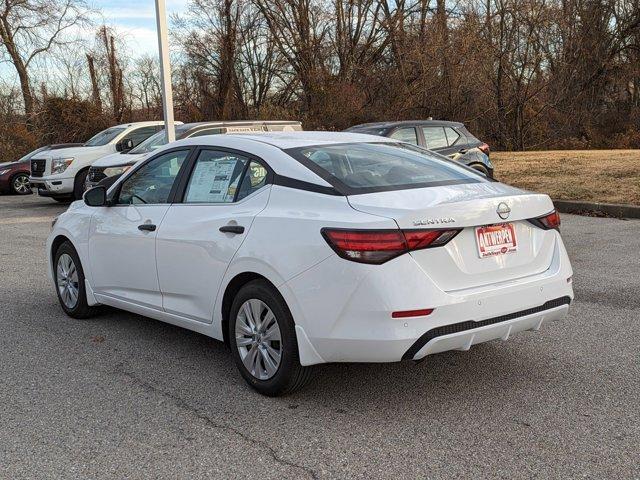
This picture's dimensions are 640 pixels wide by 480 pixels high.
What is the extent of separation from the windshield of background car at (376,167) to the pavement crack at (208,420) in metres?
→ 1.43

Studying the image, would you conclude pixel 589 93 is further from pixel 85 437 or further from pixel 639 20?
pixel 85 437

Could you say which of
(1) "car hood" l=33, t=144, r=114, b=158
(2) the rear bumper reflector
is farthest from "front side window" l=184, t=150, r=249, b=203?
(1) "car hood" l=33, t=144, r=114, b=158

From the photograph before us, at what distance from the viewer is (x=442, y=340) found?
3.61 m

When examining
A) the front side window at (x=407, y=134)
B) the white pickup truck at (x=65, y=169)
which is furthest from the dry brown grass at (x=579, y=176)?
the white pickup truck at (x=65, y=169)

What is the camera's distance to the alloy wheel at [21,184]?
67.8ft

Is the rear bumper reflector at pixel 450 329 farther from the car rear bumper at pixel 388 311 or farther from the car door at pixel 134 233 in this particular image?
the car door at pixel 134 233

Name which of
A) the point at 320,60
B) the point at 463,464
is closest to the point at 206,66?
the point at 320,60

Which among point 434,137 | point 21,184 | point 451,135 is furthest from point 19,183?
point 451,135

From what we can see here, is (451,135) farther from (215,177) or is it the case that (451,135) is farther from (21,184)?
(21,184)

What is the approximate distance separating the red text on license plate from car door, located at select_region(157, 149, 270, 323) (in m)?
1.29

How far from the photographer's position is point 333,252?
11.9 feet

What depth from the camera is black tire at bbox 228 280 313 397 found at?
12.7 feet

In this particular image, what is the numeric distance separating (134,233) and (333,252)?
2.07m

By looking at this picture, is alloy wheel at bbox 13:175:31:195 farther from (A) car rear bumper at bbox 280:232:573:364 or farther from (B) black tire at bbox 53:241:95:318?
(A) car rear bumper at bbox 280:232:573:364
